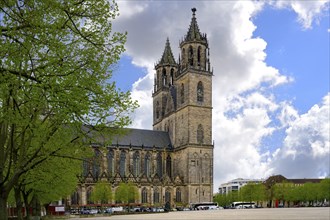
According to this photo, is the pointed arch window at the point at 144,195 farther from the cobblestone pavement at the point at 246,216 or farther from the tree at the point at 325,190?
the tree at the point at 325,190

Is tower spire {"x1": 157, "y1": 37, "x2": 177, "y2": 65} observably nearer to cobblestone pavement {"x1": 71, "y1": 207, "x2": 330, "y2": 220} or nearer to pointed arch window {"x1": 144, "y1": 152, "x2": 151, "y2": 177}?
pointed arch window {"x1": 144, "y1": 152, "x2": 151, "y2": 177}

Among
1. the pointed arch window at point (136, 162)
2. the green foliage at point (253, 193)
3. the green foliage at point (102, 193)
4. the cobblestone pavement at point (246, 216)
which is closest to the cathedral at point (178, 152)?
the pointed arch window at point (136, 162)

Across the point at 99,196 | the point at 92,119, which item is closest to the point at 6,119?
the point at 92,119

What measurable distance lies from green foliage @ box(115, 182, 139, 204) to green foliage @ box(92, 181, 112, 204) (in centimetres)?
222

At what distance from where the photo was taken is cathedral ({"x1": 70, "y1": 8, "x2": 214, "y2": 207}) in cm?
10600

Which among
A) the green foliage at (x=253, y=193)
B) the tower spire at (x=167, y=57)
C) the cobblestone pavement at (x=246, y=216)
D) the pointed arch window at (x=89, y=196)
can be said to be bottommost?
the green foliage at (x=253, y=193)

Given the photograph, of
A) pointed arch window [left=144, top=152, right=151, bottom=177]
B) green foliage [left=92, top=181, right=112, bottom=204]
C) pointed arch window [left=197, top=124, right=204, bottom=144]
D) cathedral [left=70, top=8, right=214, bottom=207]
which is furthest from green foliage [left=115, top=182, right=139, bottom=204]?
pointed arch window [left=197, top=124, right=204, bottom=144]

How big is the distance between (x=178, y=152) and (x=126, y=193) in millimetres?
19442

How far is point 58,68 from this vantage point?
1515 cm

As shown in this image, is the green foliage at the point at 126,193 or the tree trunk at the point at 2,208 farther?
the green foliage at the point at 126,193

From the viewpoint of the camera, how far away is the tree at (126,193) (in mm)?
98375

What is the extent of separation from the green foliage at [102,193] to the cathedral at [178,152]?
425 centimetres

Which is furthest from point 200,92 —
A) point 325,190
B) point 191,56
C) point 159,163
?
point 325,190

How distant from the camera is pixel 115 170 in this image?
110 meters
